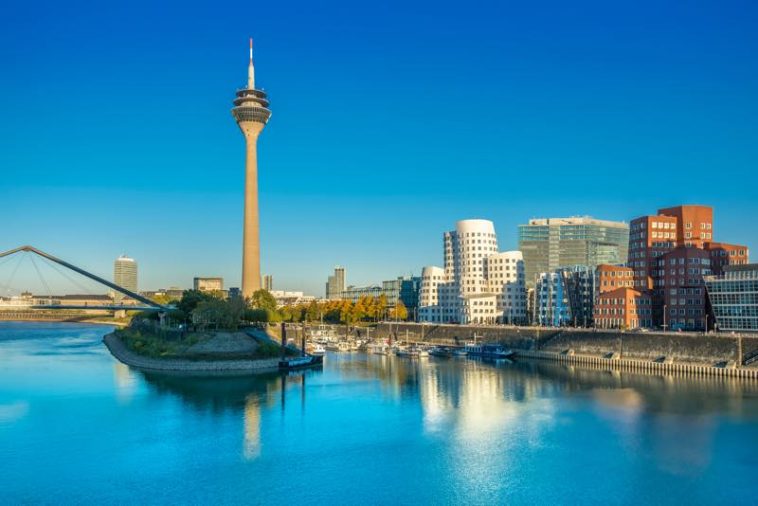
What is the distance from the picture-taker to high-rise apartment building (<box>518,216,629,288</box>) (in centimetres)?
14100

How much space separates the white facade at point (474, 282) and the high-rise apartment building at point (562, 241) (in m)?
30.8

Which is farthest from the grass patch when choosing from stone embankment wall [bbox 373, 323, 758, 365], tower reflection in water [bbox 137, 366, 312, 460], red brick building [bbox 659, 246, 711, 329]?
red brick building [bbox 659, 246, 711, 329]

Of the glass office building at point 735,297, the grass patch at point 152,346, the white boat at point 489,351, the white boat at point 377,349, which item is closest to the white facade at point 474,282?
the white boat at point 377,349

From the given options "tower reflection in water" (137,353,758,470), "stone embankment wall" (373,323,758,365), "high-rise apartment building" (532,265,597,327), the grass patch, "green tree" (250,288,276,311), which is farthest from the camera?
"green tree" (250,288,276,311)

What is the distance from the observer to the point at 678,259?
7400 cm

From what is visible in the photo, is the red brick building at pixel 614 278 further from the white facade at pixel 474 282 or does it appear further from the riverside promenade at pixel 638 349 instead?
the white facade at pixel 474 282

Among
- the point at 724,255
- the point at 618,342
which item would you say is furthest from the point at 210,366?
the point at 724,255

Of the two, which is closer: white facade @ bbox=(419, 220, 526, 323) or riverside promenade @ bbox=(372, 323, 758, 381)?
riverside promenade @ bbox=(372, 323, 758, 381)

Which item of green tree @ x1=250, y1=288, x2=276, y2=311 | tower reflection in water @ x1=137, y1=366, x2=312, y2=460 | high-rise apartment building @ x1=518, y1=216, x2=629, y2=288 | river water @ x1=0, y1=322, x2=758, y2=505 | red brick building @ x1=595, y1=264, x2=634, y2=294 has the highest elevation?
high-rise apartment building @ x1=518, y1=216, x2=629, y2=288

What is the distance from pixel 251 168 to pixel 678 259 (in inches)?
2541

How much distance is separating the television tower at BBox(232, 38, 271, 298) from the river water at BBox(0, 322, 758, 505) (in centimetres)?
4915

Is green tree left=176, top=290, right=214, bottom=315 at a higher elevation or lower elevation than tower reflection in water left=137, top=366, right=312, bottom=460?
higher

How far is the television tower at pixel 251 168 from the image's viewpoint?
104438 mm

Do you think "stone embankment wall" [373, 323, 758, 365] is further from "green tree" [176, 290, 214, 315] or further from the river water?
"green tree" [176, 290, 214, 315]
